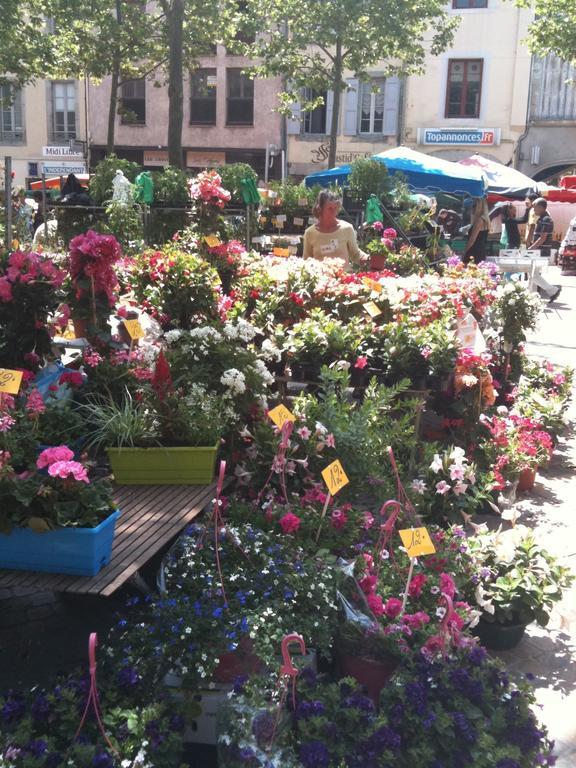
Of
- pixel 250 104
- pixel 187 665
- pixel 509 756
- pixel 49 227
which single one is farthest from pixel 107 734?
pixel 250 104

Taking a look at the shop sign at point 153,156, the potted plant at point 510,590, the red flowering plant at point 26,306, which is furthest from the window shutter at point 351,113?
the potted plant at point 510,590

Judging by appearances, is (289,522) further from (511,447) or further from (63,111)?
(63,111)

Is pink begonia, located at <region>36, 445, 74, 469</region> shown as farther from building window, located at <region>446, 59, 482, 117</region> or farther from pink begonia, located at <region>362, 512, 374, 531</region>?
building window, located at <region>446, 59, 482, 117</region>

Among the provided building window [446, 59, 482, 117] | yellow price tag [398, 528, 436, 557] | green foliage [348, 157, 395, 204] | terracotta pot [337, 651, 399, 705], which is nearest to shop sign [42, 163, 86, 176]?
building window [446, 59, 482, 117]

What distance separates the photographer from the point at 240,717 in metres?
2.30

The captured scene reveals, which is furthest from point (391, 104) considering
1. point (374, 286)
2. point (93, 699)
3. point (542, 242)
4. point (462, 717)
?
point (93, 699)

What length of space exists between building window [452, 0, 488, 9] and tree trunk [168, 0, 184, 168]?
1675 cm

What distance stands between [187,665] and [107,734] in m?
0.32

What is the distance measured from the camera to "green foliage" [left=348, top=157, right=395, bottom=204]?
12406mm

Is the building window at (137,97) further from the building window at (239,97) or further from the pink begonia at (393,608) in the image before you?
the pink begonia at (393,608)

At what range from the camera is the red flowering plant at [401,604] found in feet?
9.21

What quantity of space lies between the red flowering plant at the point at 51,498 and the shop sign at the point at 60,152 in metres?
28.4

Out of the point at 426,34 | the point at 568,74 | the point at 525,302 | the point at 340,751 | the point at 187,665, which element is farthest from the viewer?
the point at 426,34

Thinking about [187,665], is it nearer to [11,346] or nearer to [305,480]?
[305,480]
